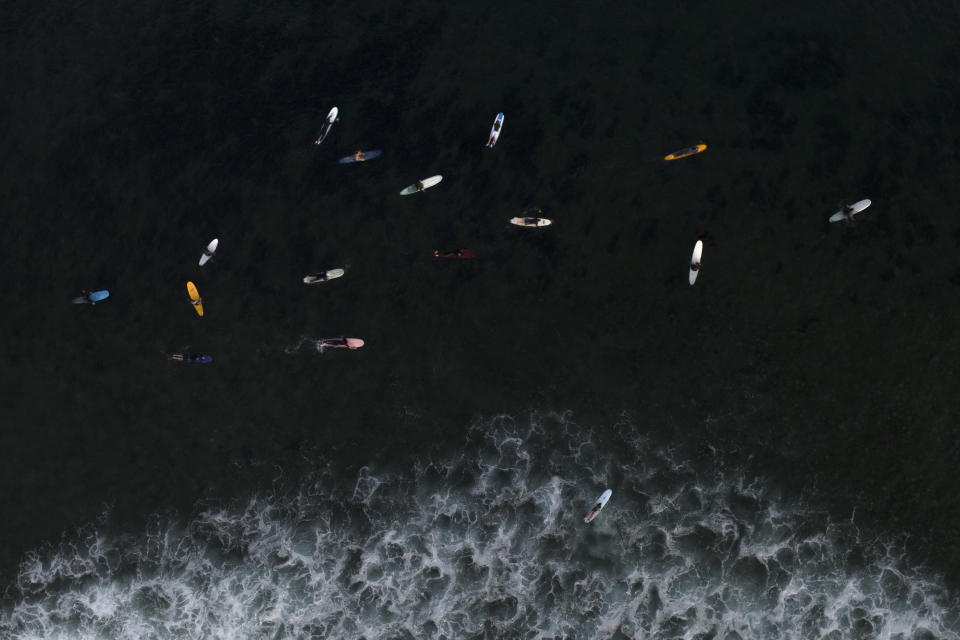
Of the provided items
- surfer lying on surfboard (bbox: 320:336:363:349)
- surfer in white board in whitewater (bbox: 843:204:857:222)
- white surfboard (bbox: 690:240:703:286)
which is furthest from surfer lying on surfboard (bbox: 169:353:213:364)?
surfer in white board in whitewater (bbox: 843:204:857:222)

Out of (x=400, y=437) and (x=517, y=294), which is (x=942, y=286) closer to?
(x=517, y=294)

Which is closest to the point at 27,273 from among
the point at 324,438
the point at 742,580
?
the point at 324,438

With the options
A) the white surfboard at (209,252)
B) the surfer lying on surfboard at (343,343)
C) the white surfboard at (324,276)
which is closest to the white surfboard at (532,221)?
the white surfboard at (324,276)

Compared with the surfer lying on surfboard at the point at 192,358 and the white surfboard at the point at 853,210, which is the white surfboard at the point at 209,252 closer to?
the surfer lying on surfboard at the point at 192,358

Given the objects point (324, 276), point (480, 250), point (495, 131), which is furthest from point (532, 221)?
point (324, 276)

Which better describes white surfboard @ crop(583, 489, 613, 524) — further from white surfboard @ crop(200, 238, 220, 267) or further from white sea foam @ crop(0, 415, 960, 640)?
white surfboard @ crop(200, 238, 220, 267)
